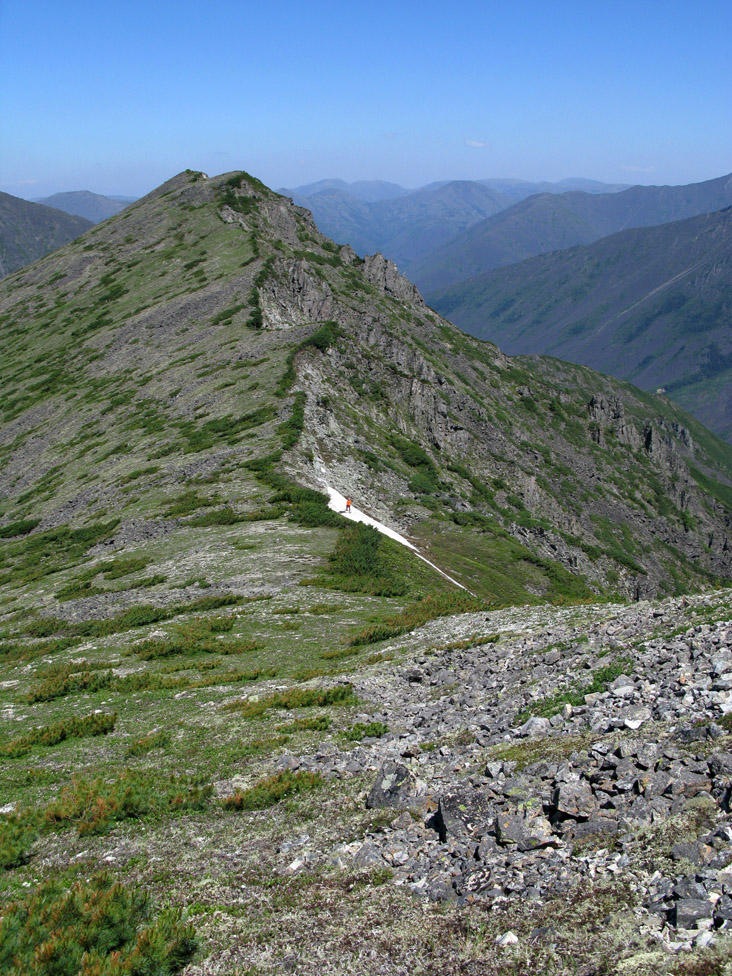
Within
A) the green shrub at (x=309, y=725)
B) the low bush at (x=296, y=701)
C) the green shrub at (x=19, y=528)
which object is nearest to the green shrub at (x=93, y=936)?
the green shrub at (x=309, y=725)

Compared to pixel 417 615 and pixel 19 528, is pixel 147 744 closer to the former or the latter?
pixel 417 615

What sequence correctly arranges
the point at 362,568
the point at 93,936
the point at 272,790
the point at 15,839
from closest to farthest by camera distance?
1. the point at 93,936
2. the point at 15,839
3. the point at 272,790
4. the point at 362,568

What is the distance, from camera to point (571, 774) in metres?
11.7

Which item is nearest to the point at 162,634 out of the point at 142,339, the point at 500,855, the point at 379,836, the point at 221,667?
the point at 221,667

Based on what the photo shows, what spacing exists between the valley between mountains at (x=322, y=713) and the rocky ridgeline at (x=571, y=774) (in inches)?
2.2

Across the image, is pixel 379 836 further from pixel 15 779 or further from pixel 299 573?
pixel 299 573

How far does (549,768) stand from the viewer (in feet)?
40.1

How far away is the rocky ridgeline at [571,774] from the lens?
30.1 ft

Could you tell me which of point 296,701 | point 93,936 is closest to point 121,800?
point 93,936

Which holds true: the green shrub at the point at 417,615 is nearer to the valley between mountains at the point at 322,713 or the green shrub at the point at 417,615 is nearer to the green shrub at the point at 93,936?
the valley between mountains at the point at 322,713

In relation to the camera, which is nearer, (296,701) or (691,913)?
(691,913)

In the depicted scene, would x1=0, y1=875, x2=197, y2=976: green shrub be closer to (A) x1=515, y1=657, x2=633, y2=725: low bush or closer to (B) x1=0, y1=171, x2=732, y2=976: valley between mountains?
(B) x1=0, y1=171, x2=732, y2=976: valley between mountains

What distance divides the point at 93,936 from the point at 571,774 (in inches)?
316

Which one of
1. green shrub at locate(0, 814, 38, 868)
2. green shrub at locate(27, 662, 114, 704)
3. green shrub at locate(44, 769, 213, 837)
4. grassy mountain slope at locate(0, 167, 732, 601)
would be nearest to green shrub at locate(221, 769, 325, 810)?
green shrub at locate(44, 769, 213, 837)
